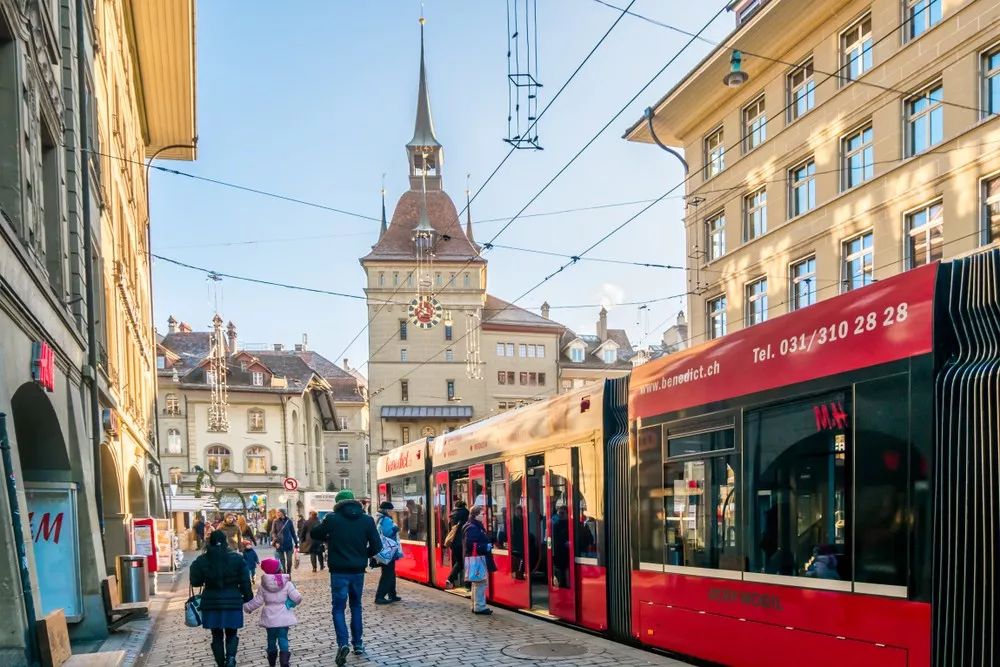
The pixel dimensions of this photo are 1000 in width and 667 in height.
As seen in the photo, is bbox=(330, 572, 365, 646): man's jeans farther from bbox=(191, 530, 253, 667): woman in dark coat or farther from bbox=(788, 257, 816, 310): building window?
bbox=(788, 257, 816, 310): building window

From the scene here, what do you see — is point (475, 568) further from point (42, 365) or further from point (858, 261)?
point (858, 261)

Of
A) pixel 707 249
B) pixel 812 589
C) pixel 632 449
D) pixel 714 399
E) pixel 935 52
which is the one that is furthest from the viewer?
pixel 707 249

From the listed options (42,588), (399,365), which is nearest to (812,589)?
(42,588)

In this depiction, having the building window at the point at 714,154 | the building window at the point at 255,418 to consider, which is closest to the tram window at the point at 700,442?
the building window at the point at 714,154

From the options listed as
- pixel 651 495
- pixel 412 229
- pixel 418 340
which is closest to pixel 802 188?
pixel 651 495

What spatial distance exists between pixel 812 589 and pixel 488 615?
6903 millimetres

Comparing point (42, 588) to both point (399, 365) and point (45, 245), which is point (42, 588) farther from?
point (399, 365)

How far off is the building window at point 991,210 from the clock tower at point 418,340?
58069mm

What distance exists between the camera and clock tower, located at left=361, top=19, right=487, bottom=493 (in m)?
78.4

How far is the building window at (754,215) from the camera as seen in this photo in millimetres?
28047

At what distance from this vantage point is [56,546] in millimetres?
12750

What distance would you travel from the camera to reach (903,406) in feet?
20.2

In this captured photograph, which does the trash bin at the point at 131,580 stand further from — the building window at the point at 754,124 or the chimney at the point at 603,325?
the chimney at the point at 603,325

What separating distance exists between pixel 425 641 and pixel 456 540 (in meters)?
4.94
